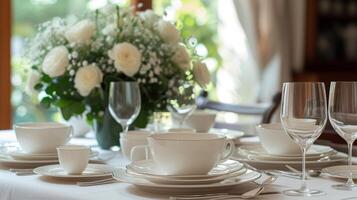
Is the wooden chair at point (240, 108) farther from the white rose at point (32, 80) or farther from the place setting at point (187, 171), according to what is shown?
the place setting at point (187, 171)

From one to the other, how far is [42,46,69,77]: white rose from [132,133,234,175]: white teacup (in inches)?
24.6

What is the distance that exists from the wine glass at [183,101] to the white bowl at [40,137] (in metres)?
0.41

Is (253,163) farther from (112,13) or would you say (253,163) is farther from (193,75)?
(112,13)

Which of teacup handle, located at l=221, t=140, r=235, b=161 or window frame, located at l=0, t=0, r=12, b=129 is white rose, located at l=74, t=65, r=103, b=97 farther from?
window frame, located at l=0, t=0, r=12, b=129

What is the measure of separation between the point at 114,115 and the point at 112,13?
0.37 meters

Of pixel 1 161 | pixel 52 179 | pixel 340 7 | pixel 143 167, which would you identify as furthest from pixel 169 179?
pixel 340 7

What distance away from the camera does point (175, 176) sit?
1.18 m

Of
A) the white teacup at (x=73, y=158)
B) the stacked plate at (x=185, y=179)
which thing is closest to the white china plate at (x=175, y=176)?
the stacked plate at (x=185, y=179)

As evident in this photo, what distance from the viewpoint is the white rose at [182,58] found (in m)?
1.87

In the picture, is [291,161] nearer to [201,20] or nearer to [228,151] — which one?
[228,151]

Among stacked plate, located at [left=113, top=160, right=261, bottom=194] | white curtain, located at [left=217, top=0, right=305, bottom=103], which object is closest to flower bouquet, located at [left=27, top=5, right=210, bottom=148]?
stacked plate, located at [left=113, top=160, right=261, bottom=194]

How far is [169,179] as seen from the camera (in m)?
1.17

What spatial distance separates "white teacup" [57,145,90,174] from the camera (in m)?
1.32

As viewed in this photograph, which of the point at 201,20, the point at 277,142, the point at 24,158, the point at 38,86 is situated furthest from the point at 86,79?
the point at 201,20
